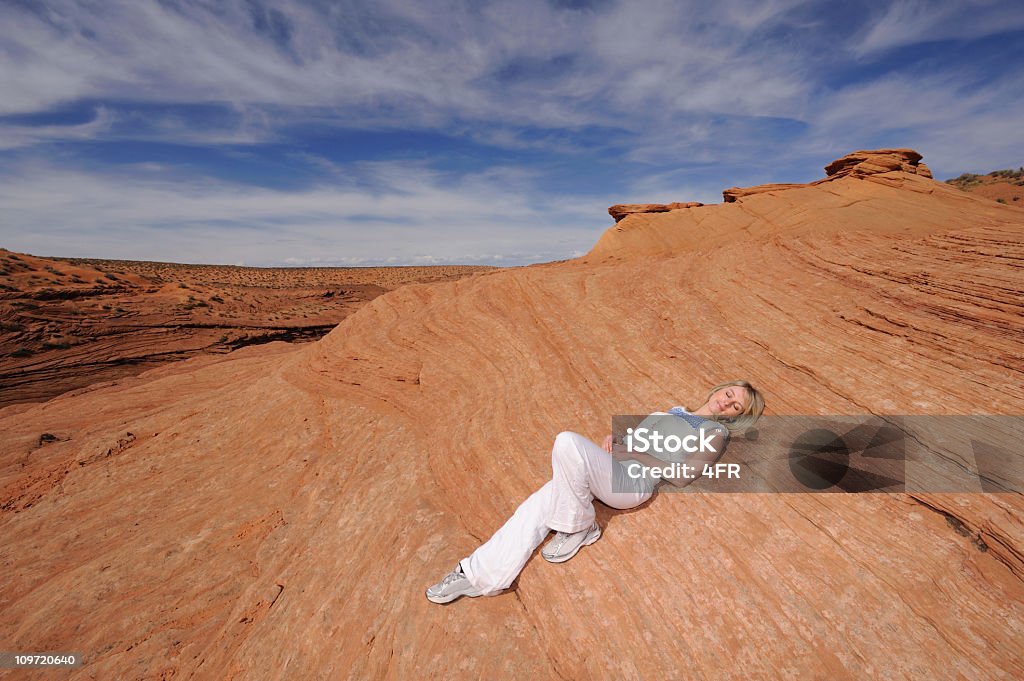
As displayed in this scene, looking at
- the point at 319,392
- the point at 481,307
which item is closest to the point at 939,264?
the point at 481,307

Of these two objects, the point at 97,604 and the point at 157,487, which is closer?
the point at 97,604

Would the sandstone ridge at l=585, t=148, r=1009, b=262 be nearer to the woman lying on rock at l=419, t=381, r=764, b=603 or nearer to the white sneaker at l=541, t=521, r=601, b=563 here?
the woman lying on rock at l=419, t=381, r=764, b=603

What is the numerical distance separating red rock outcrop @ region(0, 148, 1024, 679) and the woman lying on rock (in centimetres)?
18

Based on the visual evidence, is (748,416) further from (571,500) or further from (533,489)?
(533,489)

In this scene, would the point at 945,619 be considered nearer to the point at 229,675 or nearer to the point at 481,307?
the point at 229,675

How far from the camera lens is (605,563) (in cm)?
359

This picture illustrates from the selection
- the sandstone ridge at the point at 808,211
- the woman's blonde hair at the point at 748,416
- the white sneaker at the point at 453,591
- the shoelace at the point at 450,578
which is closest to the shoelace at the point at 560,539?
the white sneaker at the point at 453,591

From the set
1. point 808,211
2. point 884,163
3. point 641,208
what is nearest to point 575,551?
point 808,211

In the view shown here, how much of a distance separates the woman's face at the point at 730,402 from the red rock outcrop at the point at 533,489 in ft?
2.32

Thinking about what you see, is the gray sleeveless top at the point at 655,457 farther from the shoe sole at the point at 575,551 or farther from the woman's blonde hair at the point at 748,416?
the shoe sole at the point at 575,551

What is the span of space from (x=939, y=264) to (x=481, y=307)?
7.15 meters

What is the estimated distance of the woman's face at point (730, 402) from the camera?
4.12 meters

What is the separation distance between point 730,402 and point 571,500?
188 centimetres

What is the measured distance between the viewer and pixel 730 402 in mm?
4160
